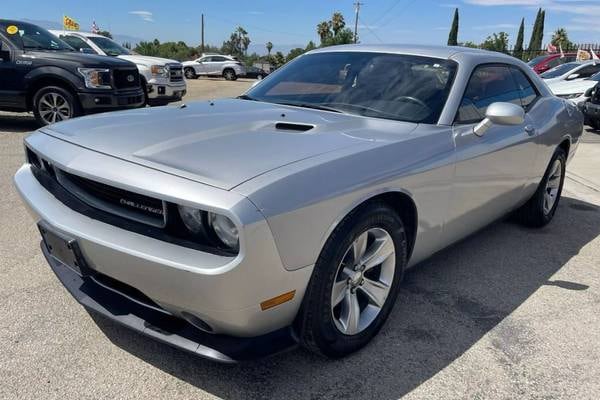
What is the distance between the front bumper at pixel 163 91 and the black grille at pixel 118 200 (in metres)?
9.41

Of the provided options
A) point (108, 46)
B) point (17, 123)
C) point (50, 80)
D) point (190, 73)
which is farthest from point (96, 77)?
point (190, 73)

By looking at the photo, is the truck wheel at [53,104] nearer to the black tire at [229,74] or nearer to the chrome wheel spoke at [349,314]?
the chrome wheel spoke at [349,314]

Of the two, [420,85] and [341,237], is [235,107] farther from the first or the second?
[341,237]

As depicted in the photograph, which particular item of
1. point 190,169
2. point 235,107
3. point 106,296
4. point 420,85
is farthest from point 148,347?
point 420,85

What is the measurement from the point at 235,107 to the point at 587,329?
2482 mm

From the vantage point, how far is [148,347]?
2627mm

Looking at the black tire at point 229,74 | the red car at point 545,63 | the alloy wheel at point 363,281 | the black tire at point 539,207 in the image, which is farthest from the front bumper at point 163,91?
the black tire at point 229,74

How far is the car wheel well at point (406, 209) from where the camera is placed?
8.75 ft

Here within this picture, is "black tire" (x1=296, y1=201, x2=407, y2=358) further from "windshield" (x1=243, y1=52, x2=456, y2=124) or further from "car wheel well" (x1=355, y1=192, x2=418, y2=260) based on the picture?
"windshield" (x1=243, y1=52, x2=456, y2=124)

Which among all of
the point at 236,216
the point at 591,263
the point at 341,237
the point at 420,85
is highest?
the point at 420,85

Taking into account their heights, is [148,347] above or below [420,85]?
below

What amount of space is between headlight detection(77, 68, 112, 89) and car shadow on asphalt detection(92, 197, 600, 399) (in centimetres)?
636

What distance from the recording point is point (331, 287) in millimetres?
2324

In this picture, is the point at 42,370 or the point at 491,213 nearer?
the point at 42,370
